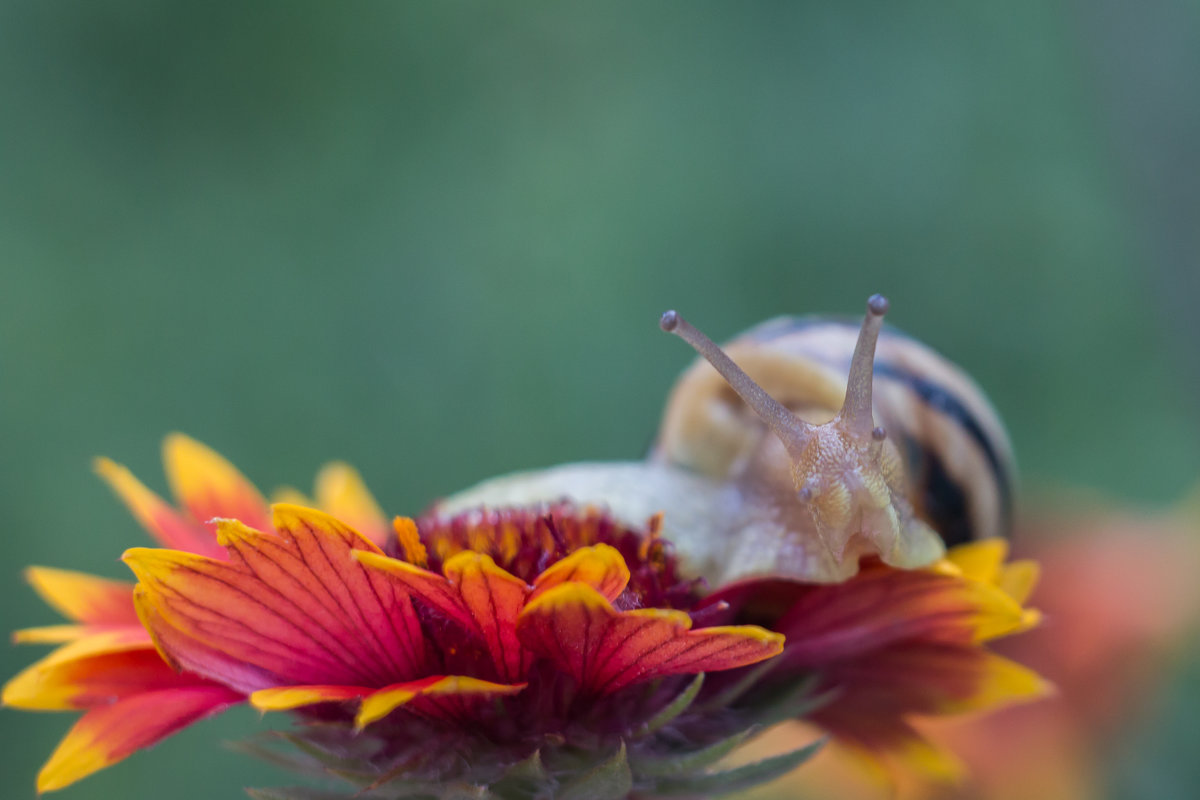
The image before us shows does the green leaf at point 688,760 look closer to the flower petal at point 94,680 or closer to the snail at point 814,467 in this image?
the snail at point 814,467

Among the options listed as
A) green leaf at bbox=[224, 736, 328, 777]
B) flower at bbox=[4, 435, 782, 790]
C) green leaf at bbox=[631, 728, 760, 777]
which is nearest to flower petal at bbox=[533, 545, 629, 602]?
flower at bbox=[4, 435, 782, 790]

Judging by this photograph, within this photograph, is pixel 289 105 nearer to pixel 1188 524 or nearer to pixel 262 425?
pixel 262 425

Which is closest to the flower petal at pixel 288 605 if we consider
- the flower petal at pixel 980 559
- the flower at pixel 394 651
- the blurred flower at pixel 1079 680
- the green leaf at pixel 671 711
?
the flower at pixel 394 651

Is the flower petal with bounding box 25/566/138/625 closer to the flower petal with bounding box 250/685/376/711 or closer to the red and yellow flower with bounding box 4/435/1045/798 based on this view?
the red and yellow flower with bounding box 4/435/1045/798

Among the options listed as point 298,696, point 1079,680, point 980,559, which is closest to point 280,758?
point 298,696

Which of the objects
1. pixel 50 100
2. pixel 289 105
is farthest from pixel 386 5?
pixel 50 100

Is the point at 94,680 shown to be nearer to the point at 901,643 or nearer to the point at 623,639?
the point at 623,639
